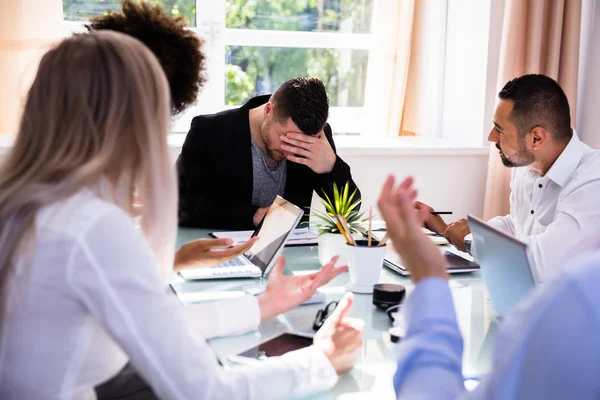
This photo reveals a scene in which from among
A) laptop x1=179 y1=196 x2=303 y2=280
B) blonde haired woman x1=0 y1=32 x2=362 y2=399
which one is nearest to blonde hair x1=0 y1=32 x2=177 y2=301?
blonde haired woman x1=0 y1=32 x2=362 y2=399

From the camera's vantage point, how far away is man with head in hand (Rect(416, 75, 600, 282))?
187 centimetres

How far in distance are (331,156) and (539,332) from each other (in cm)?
198

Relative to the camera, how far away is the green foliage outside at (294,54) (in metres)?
3.79

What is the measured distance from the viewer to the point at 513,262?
51.3 inches

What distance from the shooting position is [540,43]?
3.35m

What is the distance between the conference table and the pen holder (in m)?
0.03

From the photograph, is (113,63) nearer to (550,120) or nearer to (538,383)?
(538,383)

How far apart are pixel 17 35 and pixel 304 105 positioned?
173 cm

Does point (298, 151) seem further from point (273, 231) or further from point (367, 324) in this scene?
point (367, 324)

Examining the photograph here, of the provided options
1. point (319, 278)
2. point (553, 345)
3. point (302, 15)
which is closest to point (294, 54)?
point (302, 15)

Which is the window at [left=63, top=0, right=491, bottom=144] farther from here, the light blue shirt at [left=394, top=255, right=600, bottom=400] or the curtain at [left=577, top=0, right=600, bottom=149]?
the light blue shirt at [left=394, top=255, right=600, bottom=400]

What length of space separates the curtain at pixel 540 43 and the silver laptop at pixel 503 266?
2045 mm

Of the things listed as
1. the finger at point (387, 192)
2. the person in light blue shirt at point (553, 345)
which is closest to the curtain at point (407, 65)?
the finger at point (387, 192)

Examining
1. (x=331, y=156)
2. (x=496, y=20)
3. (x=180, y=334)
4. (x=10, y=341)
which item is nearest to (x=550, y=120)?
(x=331, y=156)
